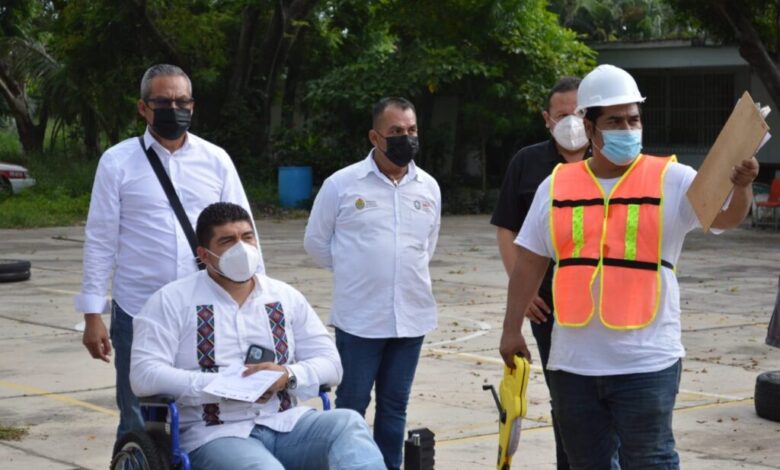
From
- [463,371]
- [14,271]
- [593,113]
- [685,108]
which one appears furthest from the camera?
[685,108]

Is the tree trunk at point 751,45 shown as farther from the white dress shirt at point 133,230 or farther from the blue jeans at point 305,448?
the blue jeans at point 305,448

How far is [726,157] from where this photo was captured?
415 cm

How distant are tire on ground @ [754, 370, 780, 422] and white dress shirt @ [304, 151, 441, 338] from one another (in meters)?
2.95

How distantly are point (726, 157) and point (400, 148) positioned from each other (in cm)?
237

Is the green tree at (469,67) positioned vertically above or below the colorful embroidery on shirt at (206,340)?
above

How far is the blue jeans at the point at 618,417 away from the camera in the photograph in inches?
172

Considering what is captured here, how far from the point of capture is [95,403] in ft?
29.6

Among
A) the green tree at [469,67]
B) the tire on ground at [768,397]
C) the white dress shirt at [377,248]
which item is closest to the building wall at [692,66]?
the green tree at [469,67]

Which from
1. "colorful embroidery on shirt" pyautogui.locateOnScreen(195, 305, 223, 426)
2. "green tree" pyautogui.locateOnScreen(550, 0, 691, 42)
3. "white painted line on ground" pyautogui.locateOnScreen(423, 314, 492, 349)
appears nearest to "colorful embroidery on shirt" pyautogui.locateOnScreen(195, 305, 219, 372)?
"colorful embroidery on shirt" pyautogui.locateOnScreen(195, 305, 223, 426)

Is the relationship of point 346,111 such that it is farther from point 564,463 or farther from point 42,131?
point 564,463

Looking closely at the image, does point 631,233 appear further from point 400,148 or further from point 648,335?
point 400,148

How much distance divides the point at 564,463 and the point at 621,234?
189cm

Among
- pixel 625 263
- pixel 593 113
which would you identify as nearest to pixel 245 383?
pixel 625 263

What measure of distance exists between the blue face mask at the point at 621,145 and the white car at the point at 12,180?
27669 mm
